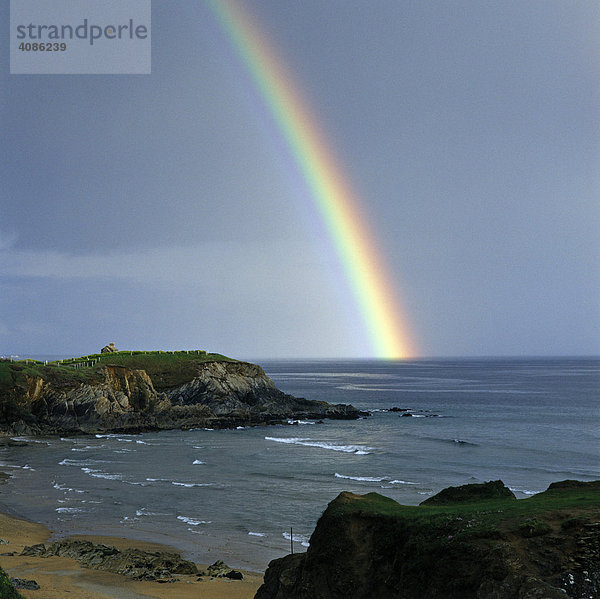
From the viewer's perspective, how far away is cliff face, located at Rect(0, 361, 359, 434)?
80.5 m

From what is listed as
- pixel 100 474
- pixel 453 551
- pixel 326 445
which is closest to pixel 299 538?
pixel 453 551

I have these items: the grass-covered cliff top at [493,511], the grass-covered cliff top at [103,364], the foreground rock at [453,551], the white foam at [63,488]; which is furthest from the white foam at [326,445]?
the foreground rock at [453,551]

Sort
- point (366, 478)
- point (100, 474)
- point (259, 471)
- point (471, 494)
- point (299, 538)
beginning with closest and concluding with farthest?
point (471, 494), point (299, 538), point (366, 478), point (100, 474), point (259, 471)

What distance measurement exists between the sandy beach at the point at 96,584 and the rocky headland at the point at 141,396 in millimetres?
54250

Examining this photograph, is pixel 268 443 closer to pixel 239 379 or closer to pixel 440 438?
pixel 440 438

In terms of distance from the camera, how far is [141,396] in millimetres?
95500

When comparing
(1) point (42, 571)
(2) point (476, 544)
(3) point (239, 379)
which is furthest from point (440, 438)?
(2) point (476, 544)

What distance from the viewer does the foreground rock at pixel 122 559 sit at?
27.7 metres

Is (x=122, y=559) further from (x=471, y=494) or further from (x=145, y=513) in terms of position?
(x=471, y=494)

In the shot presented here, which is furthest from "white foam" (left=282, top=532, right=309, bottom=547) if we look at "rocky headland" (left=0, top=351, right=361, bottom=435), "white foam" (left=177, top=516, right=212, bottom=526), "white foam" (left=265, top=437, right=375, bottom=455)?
"rocky headland" (left=0, top=351, right=361, bottom=435)

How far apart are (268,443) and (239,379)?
3743 cm

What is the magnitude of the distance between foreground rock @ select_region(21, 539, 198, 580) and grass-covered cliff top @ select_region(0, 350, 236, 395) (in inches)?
2183

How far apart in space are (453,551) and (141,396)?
285ft

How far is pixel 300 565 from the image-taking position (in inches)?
717
